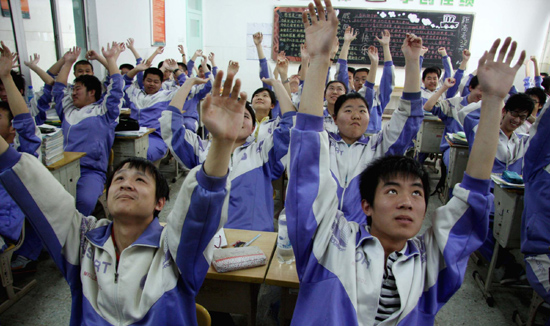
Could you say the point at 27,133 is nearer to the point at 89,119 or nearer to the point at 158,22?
the point at 89,119

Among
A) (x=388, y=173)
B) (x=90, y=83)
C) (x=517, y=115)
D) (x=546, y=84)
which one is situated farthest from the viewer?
(x=546, y=84)

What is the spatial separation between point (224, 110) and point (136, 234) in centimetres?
59

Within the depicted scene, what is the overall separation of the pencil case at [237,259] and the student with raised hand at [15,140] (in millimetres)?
1177

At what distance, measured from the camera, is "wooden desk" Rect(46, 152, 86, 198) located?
250 cm

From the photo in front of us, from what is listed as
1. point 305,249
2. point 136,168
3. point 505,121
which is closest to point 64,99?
point 136,168

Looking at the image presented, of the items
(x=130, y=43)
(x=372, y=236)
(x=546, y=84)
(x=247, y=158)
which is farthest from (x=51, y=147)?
(x=546, y=84)

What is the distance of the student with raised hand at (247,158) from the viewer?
6.81 ft

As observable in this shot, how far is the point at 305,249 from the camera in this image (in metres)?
1.09

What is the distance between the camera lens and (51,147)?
2.51 m

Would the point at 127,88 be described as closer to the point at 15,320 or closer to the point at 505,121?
the point at 15,320

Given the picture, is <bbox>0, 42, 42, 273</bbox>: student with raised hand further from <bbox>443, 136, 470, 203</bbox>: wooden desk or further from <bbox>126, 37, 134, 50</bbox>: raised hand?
<bbox>443, 136, 470, 203</bbox>: wooden desk

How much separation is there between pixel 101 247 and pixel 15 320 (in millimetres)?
1440

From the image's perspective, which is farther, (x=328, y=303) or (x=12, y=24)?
(x=12, y=24)

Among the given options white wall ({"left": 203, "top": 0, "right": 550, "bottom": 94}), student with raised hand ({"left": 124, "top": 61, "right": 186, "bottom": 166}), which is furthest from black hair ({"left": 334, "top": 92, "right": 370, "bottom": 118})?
white wall ({"left": 203, "top": 0, "right": 550, "bottom": 94})
